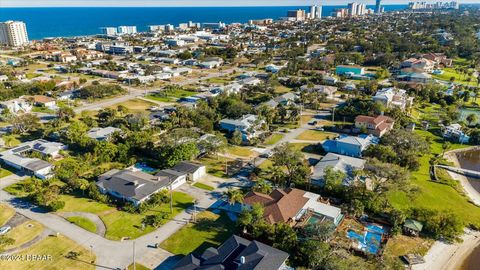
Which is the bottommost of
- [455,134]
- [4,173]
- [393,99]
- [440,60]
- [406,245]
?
[406,245]

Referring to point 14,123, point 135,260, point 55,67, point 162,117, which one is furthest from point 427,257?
point 55,67

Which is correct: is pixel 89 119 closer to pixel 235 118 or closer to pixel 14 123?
pixel 14 123

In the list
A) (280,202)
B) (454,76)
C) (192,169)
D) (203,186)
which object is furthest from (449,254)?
(454,76)

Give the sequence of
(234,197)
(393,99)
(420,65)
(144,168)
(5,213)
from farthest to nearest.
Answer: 1. (420,65)
2. (393,99)
3. (144,168)
4. (5,213)
5. (234,197)

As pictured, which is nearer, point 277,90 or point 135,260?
point 135,260

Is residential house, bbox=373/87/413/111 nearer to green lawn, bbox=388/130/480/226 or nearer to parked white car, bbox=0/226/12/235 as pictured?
green lawn, bbox=388/130/480/226

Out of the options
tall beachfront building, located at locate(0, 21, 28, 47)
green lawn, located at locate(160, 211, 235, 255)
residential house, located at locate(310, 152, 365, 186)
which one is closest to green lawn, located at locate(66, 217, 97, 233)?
green lawn, located at locate(160, 211, 235, 255)

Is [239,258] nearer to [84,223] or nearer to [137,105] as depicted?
[84,223]

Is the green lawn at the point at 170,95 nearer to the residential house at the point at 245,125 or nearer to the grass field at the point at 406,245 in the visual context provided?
the residential house at the point at 245,125
